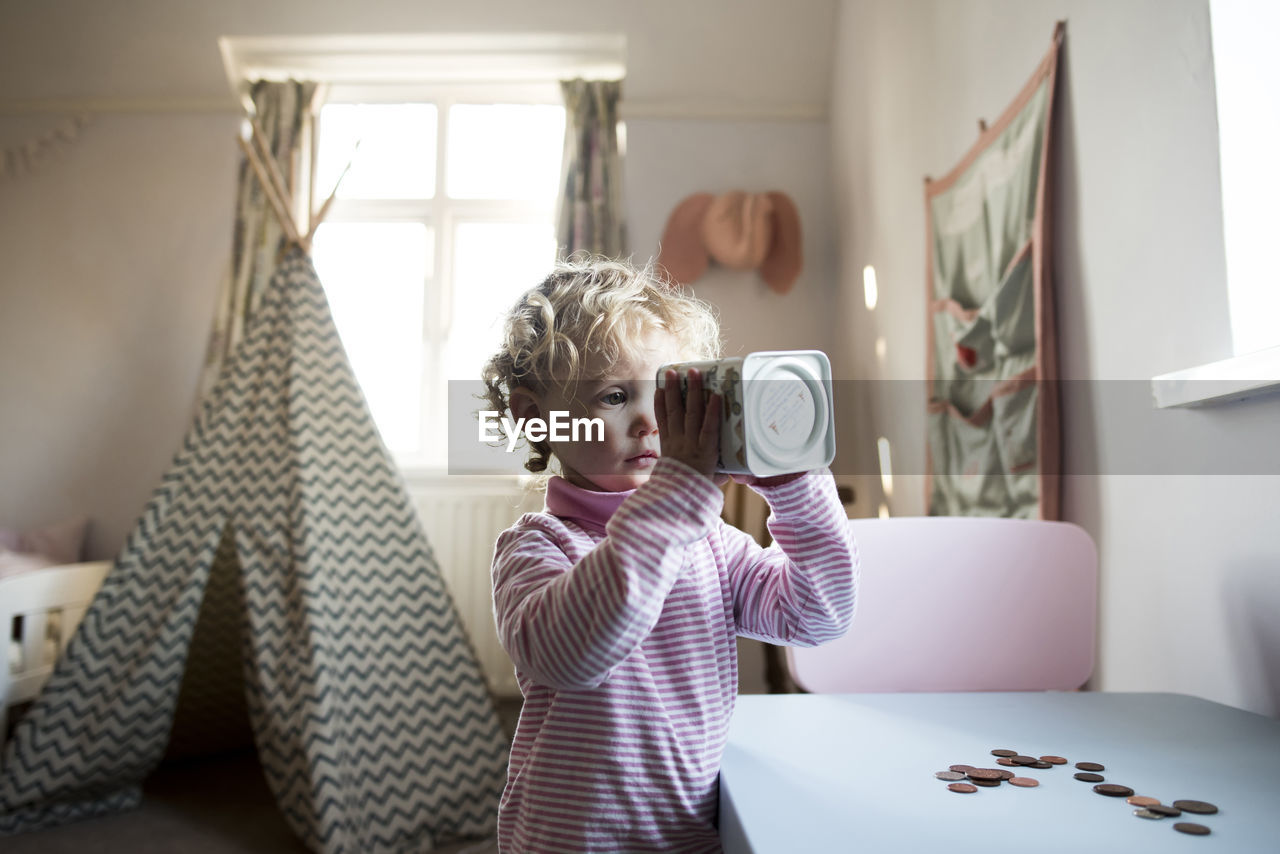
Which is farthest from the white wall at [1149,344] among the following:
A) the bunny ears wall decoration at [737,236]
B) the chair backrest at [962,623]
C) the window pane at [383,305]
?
the window pane at [383,305]

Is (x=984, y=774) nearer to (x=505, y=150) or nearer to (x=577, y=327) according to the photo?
(x=577, y=327)

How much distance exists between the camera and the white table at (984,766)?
46 cm

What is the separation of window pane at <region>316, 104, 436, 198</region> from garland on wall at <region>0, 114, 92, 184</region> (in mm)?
841

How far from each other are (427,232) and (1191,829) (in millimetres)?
3143

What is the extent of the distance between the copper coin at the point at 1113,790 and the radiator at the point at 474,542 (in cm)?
250

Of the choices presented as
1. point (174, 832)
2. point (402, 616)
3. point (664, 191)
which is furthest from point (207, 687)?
point (664, 191)

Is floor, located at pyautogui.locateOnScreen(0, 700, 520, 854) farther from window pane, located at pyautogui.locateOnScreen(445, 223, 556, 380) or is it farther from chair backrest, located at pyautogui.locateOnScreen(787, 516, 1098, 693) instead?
window pane, located at pyautogui.locateOnScreen(445, 223, 556, 380)

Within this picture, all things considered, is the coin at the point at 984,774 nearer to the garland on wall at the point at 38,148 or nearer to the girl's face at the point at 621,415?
the girl's face at the point at 621,415

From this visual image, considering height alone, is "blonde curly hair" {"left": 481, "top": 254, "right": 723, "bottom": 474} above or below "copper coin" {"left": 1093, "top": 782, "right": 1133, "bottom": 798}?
above

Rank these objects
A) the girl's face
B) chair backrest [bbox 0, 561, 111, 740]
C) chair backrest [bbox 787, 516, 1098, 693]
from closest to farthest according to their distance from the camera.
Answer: the girl's face → chair backrest [bbox 787, 516, 1098, 693] → chair backrest [bbox 0, 561, 111, 740]

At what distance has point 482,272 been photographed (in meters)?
3.23

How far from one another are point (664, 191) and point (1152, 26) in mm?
2114

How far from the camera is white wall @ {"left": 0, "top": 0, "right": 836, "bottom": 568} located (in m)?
3.00

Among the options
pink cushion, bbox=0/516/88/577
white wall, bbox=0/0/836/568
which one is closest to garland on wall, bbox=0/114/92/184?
white wall, bbox=0/0/836/568
